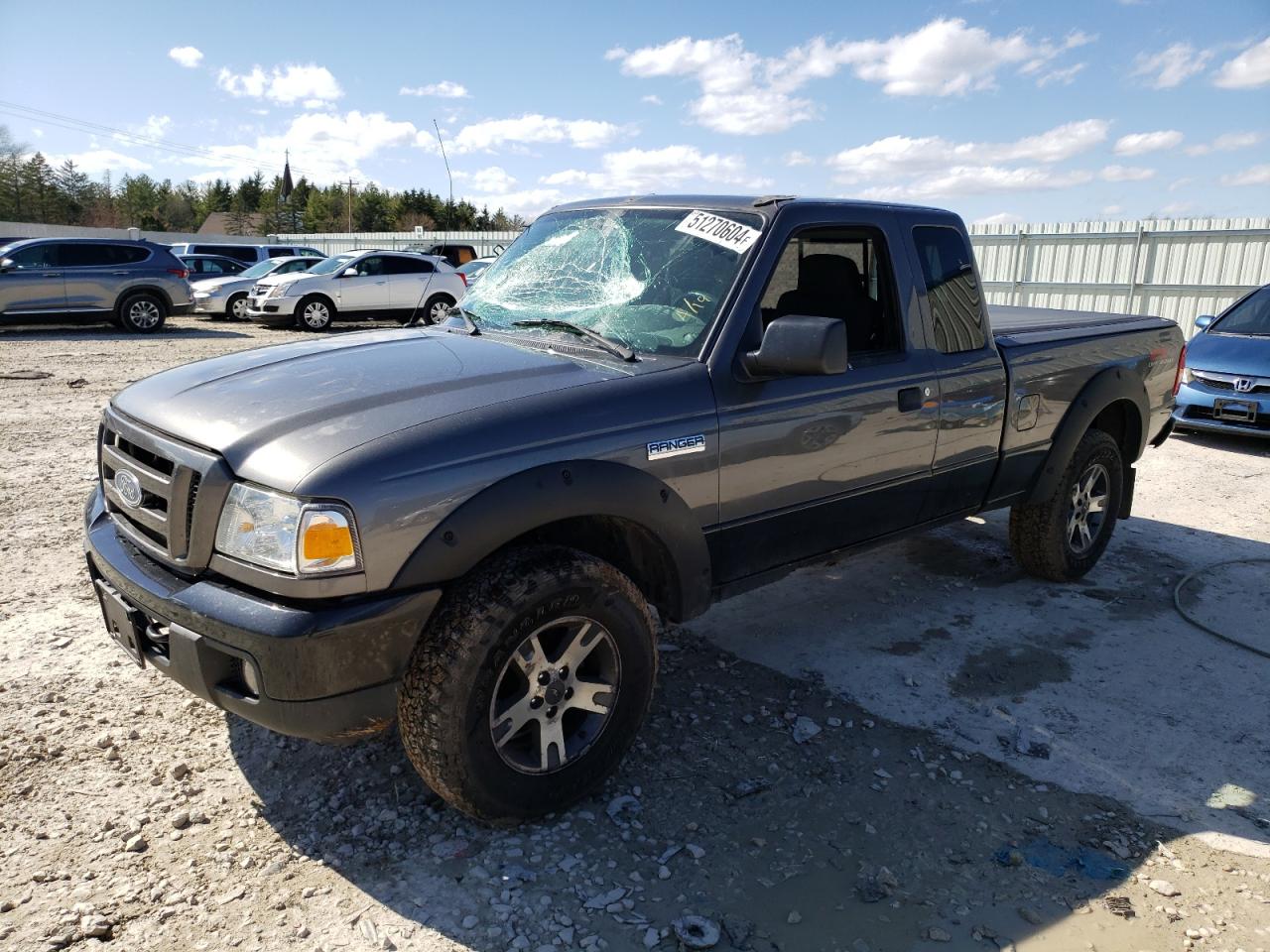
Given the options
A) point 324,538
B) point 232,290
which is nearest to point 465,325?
point 324,538

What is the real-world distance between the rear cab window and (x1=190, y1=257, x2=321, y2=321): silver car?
18516 millimetres

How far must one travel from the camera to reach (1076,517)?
5117 millimetres

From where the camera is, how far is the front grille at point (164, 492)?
253cm

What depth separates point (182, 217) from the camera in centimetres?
8575

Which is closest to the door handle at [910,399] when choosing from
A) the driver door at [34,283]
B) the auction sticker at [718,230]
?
the auction sticker at [718,230]

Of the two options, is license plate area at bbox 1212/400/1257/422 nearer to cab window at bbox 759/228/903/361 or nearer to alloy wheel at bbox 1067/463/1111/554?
alloy wheel at bbox 1067/463/1111/554

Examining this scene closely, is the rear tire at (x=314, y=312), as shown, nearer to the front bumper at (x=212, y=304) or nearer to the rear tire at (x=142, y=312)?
the rear tire at (x=142, y=312)

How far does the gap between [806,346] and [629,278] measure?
88 cm

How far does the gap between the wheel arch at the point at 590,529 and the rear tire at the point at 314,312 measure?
1653 centimetres

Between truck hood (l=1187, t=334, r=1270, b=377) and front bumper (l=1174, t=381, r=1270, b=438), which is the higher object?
truck hood (l=1187, t=334, r=1270, b=377)

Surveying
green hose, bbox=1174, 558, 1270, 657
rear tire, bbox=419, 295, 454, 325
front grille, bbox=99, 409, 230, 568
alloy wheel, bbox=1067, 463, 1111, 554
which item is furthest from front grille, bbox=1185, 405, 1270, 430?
rear tire, bbox=419, 295, 454, 325

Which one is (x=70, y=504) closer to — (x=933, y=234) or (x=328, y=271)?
(x=933, y=234)

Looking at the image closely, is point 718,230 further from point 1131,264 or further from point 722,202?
point 1131,264

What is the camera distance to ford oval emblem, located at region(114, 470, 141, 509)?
286 centimetres
